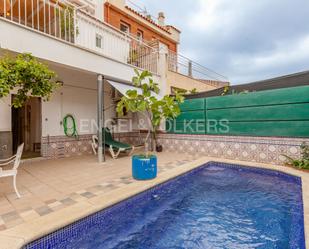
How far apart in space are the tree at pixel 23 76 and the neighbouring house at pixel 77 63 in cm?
142

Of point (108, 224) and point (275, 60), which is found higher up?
point (275, 60)

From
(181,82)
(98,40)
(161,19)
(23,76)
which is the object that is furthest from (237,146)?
(161,19)

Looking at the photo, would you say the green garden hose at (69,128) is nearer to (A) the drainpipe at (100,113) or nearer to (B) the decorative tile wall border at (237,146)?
(A) the drainpipe at (100,113)

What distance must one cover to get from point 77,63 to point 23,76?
2.69 metres

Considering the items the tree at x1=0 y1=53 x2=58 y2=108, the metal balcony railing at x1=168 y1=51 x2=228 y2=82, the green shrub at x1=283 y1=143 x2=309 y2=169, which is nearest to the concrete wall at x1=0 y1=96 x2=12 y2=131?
the tree at x1=0 y1=53 x2=58 y2=108

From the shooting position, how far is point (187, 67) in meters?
13.2

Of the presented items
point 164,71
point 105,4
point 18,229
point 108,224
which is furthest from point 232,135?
point 105,4

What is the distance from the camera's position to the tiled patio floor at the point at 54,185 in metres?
3.43

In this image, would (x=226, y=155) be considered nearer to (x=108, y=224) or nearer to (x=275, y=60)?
(x=108, y=224)

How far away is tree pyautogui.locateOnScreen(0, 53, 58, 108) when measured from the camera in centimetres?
347

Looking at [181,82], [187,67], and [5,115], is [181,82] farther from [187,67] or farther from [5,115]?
[5,115]

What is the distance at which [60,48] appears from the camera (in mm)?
5746

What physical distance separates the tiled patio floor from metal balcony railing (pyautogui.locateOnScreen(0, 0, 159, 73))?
4338 millimetres

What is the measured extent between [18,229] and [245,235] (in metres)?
3.65
